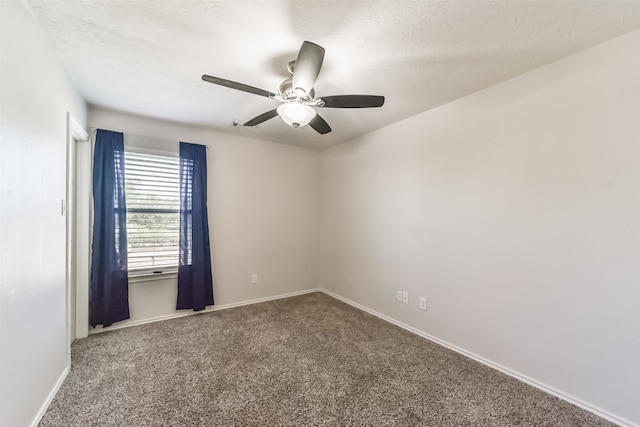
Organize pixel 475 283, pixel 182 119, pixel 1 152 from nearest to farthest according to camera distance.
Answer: pixel 1 152, pixel 475 283, pixel 182 119

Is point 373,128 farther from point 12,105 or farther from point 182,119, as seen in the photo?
point 12,105

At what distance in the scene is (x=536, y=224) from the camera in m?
1.96

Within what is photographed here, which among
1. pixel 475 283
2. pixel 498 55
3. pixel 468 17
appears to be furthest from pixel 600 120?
pixel 475 283

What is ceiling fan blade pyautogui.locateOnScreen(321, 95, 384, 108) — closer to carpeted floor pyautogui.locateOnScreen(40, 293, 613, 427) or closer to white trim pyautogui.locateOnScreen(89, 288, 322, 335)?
carpeted floor pyautogui.locateOnScreen(40, 293, 613, 427)

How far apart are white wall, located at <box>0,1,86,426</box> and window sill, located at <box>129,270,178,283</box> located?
0.99m

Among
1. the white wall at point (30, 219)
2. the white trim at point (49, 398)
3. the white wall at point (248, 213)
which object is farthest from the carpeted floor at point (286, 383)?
the white wall at point (248, 213)

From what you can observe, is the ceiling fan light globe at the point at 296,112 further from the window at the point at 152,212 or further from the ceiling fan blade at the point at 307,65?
the window at the point at 152,212

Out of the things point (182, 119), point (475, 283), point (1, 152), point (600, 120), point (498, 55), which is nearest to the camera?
point (1, 152)

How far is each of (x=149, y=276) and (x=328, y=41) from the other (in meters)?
3.04

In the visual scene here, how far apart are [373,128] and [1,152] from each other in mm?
3081

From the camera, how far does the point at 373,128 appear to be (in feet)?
10.8

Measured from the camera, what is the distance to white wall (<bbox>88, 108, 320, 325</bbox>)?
3.05 m

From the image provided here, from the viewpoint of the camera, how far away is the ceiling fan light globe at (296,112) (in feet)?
6.07

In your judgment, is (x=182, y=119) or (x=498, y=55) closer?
(x=498, y=55)
